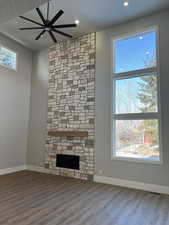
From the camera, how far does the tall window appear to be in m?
4.29

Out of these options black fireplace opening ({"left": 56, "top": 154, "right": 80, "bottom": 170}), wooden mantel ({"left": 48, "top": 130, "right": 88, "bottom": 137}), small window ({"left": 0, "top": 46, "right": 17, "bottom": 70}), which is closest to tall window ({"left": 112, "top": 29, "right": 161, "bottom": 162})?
wooden mantel ({"left": 48, "top": 130, "right": 88, "bottom": 137})

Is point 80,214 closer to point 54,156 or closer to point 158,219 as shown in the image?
point 158,219

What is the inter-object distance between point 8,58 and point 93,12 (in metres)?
3.24

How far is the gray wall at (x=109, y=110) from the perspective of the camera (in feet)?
13.2

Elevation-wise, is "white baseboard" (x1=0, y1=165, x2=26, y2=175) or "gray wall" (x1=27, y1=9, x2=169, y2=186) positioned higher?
"gray wall" (x1=27, y1=9, x2=169, y2=186)

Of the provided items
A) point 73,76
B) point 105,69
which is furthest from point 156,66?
point 73,76

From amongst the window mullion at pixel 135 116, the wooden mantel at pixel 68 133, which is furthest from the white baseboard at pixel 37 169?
the window mullion at pixel 135 116

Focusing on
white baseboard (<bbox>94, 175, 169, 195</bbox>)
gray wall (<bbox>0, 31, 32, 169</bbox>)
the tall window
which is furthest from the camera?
gray wall (<bbox>0, 31, 32, 169</bbox>)

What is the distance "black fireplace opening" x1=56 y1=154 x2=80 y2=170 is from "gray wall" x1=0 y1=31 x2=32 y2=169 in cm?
153

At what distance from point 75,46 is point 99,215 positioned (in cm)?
484

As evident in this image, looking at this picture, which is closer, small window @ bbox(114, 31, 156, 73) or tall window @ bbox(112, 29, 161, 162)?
tall window @ bbox(112, 29, 161, 162)

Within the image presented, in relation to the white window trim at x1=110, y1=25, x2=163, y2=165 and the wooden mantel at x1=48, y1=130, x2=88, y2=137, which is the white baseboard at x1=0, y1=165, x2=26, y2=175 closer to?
the wooden mantel at x1=48, y1=130, x2=88, y2=137

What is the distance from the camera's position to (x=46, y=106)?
239 inches

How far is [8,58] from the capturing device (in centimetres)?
579
